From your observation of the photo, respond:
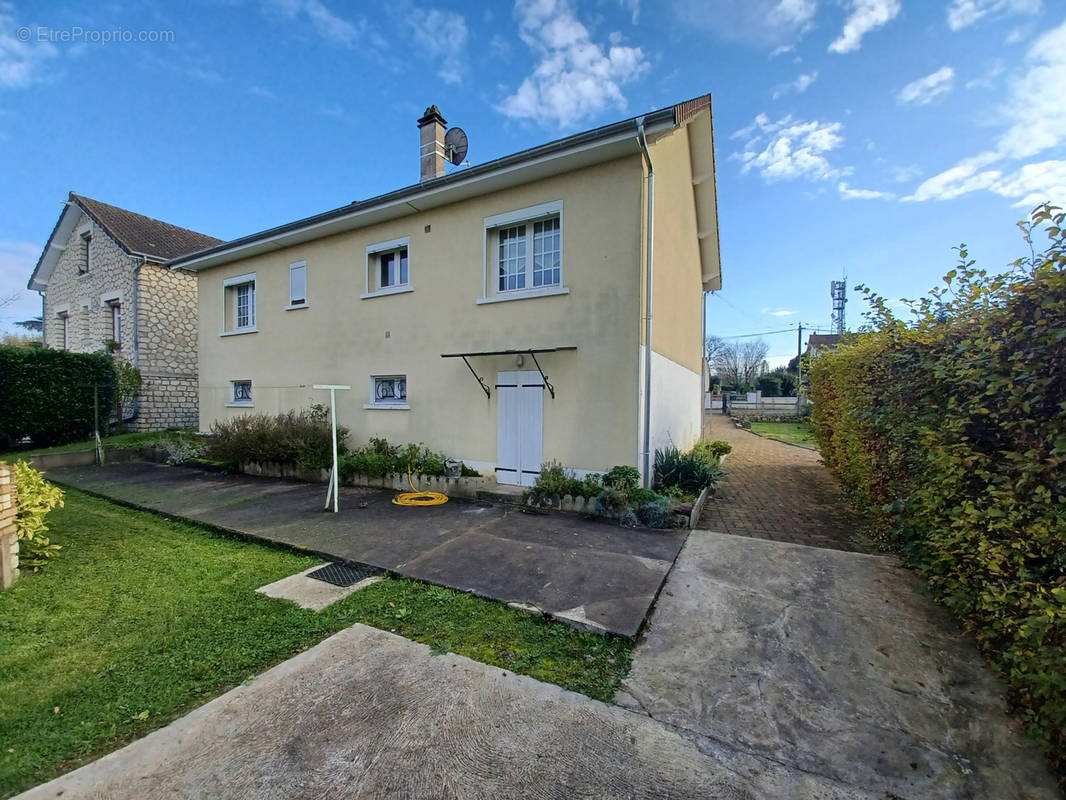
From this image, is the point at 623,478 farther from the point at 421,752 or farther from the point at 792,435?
the point at 792,435

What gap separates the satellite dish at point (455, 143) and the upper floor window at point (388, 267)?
3564 mm

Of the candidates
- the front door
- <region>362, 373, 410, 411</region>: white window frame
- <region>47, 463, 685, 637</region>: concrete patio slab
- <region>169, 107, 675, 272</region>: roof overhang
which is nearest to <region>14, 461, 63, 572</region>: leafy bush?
<region>47, 463, 685, 637</region>: concrete patio slab

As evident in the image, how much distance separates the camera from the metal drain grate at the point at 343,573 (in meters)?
4.25

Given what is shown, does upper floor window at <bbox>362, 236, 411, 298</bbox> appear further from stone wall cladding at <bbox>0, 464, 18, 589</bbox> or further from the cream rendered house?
stone wall cladding at <bbox>0, 464, 18, 589</bbox>

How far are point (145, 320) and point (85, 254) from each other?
18.7 feet

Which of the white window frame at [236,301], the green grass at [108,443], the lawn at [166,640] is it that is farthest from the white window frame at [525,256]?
the green grass at [108,443]

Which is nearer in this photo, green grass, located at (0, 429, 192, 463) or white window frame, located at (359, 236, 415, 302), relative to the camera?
white window frame, located at (359, 236, 415, 302)

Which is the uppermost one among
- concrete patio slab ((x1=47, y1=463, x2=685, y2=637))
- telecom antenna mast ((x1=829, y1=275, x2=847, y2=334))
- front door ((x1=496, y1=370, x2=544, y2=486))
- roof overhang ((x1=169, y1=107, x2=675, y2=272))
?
telecom antenna mast ((x1=829, y1=275, x2=847, y2=334))

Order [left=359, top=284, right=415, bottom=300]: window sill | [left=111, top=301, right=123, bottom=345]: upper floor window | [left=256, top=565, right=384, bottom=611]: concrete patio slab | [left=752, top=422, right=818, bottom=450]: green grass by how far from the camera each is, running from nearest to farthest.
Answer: [left=256, top=565, right=384, bottom=611]: concrete patio slab, [left=359, top=284, right=415, bottom=300]: window sill, [left=752, top=422, right=818, bottom=450]: green grass, [left=111, top=301, right=123, bottom=345]: upper floor window

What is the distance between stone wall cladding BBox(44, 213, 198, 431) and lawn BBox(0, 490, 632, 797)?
14.0 m

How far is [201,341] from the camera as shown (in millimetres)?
12922

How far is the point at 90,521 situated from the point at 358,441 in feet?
14.8

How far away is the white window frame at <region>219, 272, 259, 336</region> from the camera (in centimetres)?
1177

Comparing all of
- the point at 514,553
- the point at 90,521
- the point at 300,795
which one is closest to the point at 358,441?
the point at 90,521
